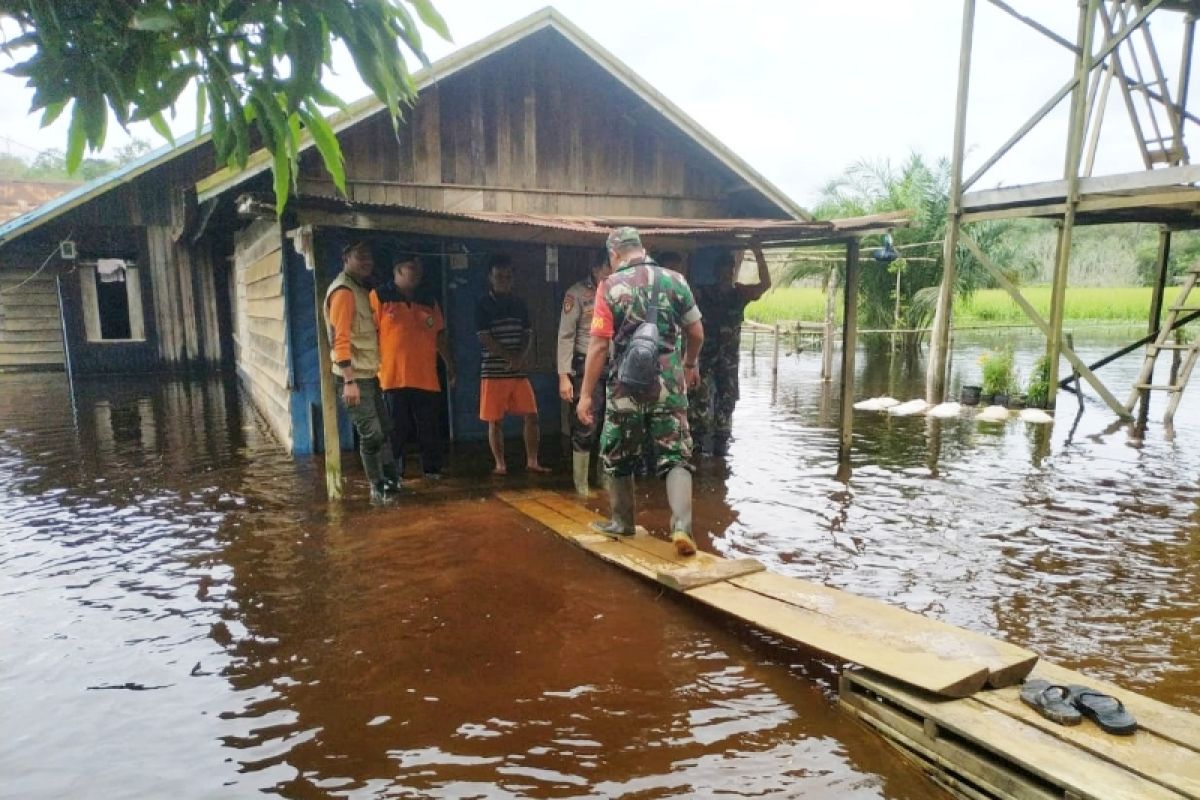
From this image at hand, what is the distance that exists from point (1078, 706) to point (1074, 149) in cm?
939

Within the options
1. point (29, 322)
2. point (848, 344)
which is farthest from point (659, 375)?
point (29, 322)

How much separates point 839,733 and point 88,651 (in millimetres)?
3612

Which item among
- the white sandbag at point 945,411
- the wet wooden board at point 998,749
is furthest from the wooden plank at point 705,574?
the white sandbag at point 945,411

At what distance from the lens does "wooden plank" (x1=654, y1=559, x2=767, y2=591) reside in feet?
14.1

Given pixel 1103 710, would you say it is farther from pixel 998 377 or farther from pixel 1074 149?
pixel 998 377

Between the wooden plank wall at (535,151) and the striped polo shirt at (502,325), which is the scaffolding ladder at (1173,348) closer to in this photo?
the wooden plank wall at (535,151)

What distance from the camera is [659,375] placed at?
187 inches

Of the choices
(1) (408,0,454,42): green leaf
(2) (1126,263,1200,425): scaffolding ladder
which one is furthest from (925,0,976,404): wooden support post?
(1) (408,0,454,42): green leaf

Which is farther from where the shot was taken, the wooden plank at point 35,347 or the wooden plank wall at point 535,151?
the wooden plank at point 35,347

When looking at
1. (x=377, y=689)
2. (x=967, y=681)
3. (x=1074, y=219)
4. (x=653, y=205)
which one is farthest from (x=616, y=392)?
(x=1074, y=219)

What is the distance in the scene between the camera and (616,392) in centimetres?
482

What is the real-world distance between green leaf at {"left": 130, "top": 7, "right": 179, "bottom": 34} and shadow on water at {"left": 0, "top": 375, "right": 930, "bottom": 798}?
8.08 feet

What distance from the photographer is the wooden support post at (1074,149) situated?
9734 mm

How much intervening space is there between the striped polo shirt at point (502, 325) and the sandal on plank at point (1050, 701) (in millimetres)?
5008
